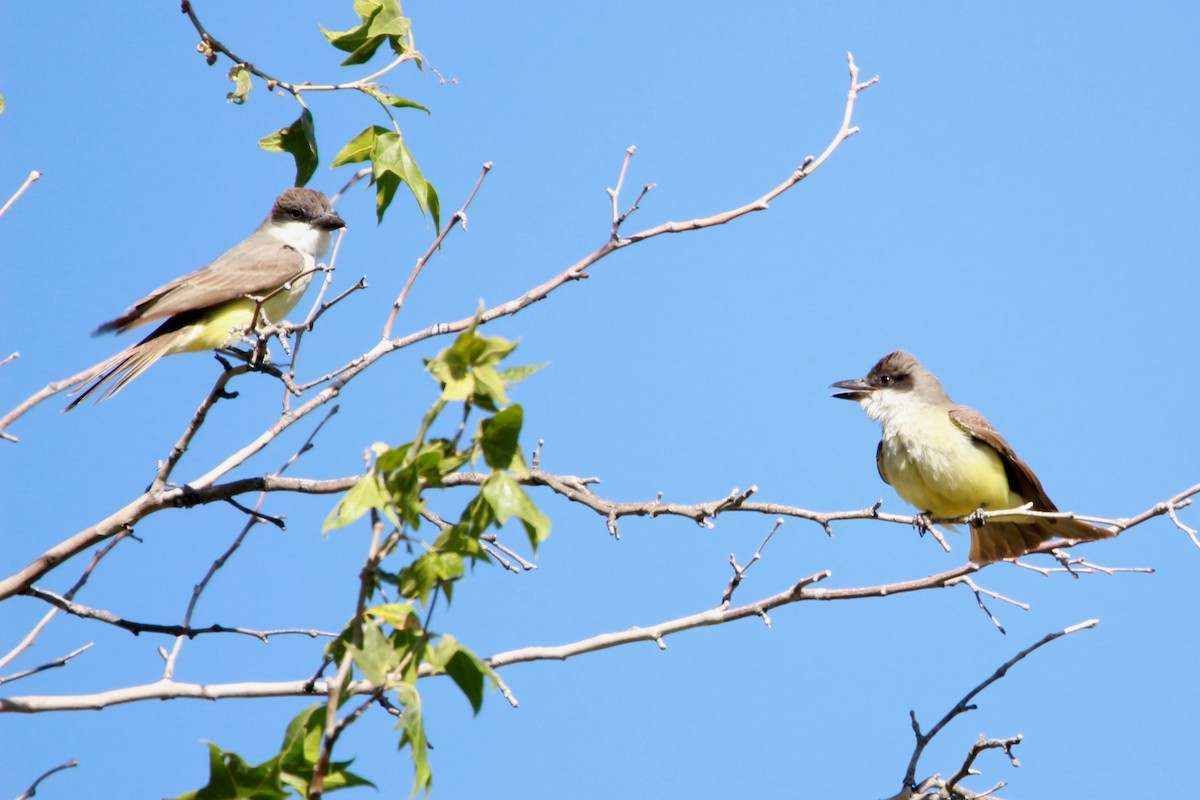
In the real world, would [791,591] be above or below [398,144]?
below

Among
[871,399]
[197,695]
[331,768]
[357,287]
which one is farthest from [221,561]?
[871,399]

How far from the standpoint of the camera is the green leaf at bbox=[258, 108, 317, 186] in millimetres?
4648

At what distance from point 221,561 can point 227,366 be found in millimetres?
734

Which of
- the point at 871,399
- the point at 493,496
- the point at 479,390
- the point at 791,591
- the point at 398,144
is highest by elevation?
the point at 871,399

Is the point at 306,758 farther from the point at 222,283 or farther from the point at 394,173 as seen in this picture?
the point at 222,283

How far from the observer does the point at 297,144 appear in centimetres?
466

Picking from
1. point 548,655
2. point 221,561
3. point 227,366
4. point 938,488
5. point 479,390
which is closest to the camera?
point 479,390

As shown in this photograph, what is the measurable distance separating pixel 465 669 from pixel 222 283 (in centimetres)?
465

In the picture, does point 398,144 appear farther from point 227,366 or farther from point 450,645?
point 450,645

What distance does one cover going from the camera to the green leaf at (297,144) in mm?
4648

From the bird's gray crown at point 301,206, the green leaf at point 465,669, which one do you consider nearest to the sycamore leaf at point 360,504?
the green leaf at point 465,669

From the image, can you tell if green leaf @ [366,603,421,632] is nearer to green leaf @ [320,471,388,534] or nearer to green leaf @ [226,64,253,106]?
green leaf @ [320,471,388,534]

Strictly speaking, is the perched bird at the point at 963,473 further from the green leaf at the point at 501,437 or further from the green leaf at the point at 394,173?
the green leaf at the point at 501,437

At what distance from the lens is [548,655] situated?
362 cm
